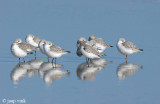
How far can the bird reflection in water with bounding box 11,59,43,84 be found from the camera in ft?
51.8

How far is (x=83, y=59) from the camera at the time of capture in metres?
19.7

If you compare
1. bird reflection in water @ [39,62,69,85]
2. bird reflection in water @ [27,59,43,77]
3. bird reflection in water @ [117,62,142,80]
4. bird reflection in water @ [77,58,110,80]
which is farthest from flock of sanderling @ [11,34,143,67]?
bird reflection in water @ [117,62,142,80]

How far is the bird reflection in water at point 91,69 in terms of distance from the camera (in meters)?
16.0

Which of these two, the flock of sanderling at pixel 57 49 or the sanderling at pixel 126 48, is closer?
the flock of sanderling at pixel 57 49

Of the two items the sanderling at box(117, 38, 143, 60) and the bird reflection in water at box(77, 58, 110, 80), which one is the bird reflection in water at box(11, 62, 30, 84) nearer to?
the bird reflection in water at box(77, 58, 110, 80)

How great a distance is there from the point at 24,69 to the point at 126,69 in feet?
12.4

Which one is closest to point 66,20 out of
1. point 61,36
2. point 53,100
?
point 61,36

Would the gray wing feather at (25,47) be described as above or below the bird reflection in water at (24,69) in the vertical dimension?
above

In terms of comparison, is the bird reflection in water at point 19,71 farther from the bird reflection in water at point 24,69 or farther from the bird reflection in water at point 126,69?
the bird reflection in water at point 126,69

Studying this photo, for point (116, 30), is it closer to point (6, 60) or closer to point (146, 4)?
point (146, 4)

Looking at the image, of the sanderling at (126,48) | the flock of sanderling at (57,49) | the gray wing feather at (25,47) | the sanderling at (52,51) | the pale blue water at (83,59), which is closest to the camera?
the pale blue water at (83,59)

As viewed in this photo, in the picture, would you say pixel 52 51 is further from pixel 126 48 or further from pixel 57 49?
pixel 126 48

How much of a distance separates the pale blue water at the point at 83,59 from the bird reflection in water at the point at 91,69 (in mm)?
35

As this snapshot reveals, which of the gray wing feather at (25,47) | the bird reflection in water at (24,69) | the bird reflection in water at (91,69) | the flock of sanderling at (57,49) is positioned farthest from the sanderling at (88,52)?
the gray wing feather at (25,47)
